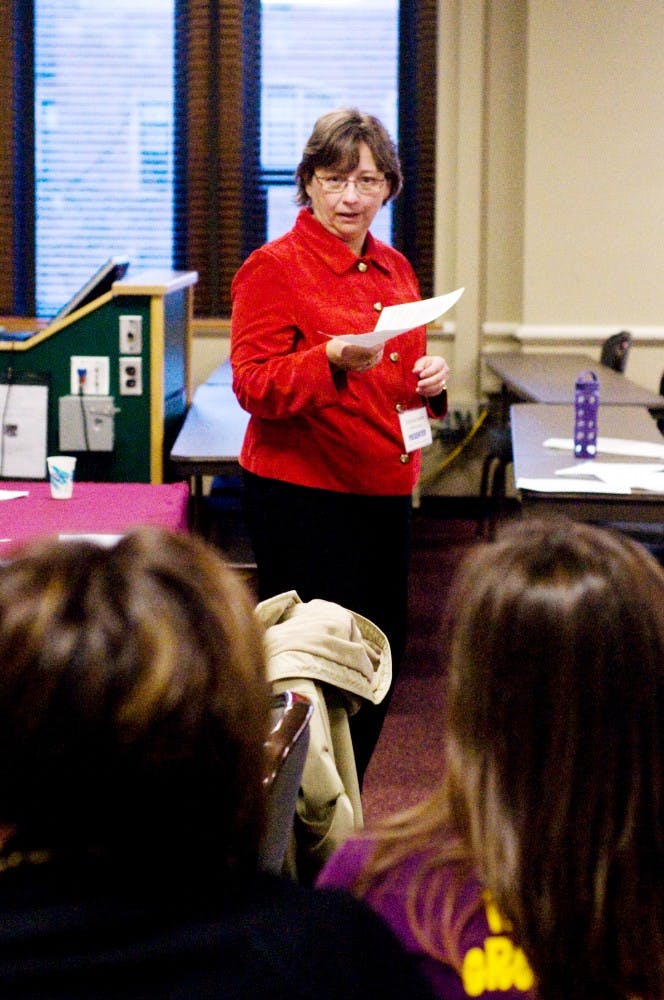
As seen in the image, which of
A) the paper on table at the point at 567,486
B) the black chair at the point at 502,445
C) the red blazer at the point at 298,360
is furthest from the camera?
the black chair at the point at 502,445

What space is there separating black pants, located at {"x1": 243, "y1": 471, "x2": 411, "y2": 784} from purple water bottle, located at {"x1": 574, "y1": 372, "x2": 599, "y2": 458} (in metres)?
0.81

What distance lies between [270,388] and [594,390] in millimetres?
1127

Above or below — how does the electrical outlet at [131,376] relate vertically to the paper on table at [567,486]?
above

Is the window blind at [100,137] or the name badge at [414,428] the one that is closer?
the name badge at [414,428]

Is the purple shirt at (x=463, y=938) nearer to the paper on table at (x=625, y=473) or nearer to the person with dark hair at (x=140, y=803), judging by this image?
the person with dark hair at (x=140, y=803)

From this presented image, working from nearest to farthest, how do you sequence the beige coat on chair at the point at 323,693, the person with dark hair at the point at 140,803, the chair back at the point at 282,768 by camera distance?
the person with dark hair at the point at 140,803
the chair back at the point at 282,768
the beige coat on chair at the point at 323,693

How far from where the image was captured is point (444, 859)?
1001mm

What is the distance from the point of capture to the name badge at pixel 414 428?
2641 mm

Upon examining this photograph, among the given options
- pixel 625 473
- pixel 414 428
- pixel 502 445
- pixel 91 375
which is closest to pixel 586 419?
pixel 625 473

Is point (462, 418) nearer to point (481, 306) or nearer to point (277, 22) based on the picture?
point (481, 306)

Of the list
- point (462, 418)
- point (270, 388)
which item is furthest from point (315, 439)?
point (462, 418)

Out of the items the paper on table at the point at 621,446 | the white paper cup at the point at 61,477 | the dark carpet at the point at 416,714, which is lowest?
the dark carpet at the point at 416,714

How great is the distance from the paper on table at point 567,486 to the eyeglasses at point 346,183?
743mm

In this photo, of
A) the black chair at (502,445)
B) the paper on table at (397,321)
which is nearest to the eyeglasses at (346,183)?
the paper on table at (397,321)
